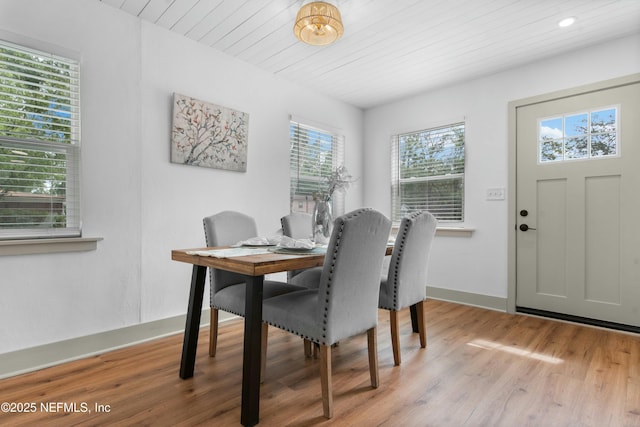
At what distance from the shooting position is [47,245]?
2.07m

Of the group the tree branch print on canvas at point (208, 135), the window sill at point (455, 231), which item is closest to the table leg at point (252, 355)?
the tree branch print on canvas at point (208, 135)

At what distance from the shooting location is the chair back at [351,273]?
1528mm

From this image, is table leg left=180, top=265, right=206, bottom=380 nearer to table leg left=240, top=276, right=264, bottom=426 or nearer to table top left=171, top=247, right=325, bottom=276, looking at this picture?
table top left=171, top=247, right=325, bottom=276

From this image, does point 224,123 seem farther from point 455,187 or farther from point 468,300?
point 468,300

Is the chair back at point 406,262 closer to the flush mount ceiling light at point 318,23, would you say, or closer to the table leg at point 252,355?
the table leg at point 252,355

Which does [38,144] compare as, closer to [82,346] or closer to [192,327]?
[82,346]

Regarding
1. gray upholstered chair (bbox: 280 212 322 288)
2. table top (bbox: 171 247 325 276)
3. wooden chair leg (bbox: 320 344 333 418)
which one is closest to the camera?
table top (bbox: 171 247 325 276)

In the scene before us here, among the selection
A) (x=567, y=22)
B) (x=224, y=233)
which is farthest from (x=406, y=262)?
(x=567, y=22)

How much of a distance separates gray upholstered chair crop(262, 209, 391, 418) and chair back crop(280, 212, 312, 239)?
0.94 m

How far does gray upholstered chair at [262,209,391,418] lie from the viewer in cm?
153

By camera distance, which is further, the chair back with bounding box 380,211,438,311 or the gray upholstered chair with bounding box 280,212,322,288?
the gray upholstered chair with bounding box 280,212,322,288

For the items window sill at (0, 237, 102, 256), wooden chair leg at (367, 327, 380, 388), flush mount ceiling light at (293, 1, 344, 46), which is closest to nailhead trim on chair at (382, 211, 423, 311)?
wooden chair leg at (367, 327, 380, 388)

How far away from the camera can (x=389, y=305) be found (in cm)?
214

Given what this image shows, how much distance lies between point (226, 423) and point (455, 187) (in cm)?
319
